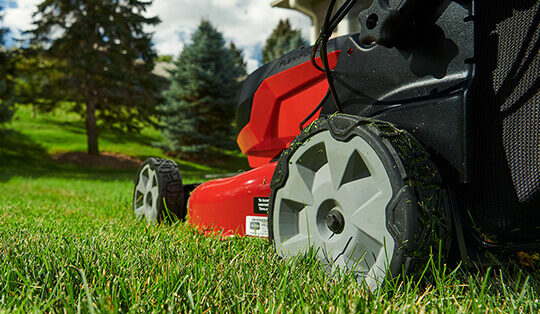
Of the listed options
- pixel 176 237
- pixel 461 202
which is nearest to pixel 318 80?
pixel 461 202

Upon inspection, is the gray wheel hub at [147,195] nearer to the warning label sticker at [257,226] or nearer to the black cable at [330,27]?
the warning label sticker at [257,226]

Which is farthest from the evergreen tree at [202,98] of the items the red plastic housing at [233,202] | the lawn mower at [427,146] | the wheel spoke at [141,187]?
the lawn mower at [427,146]

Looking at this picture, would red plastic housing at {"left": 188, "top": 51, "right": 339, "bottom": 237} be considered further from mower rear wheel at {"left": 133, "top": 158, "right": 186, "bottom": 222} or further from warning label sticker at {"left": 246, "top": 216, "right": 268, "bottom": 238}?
mower rear wheel at {"left": 133, "top": 158, "right": 186, "bottom": 222}

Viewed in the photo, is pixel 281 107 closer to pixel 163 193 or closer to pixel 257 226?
pixel 257 226

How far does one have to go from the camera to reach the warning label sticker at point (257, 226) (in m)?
1.70

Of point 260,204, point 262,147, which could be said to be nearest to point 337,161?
point 260,204

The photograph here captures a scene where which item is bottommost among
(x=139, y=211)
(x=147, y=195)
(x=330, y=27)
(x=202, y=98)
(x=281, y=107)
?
(x=139, y=211)

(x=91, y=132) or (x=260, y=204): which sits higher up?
(x=91, y=132)

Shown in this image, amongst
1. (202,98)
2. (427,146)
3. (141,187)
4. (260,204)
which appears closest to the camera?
(427,146)

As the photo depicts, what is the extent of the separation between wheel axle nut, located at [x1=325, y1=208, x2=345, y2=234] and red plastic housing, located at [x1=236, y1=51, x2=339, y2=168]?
645 millimetres

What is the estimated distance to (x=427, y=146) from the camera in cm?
107

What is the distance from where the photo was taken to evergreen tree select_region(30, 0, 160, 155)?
14.7 m

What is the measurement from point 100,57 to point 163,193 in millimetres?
14797

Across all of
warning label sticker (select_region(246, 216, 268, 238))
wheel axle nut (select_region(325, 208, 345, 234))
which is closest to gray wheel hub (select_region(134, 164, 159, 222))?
warning label sticker (select_region(246, 216, 268, 238))
